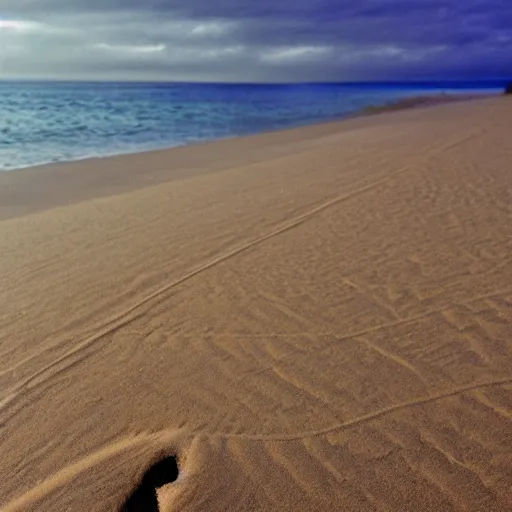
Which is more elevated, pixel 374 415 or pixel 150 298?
pixel 374 415

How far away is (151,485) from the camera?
3287 millimetres

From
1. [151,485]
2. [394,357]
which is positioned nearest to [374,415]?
[394,357]

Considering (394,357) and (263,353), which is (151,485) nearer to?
(263,353)

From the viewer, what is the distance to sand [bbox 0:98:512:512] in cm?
325

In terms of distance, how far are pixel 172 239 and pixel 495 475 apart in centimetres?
480

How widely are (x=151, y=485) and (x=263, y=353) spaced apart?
1.46 meters

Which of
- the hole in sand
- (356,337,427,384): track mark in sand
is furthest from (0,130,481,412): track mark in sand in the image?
(356,337,427,384): track mark in sand

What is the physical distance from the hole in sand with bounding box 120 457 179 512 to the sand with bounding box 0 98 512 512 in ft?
0.07

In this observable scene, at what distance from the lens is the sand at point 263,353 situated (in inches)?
128

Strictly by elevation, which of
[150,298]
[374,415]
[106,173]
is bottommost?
[106,173]

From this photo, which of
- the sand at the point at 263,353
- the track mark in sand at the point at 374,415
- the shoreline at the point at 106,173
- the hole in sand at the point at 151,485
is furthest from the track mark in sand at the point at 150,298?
the shoreline at the point at 106,173

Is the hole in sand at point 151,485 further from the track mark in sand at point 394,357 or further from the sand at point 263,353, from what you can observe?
the track mark in sand at point 394,357

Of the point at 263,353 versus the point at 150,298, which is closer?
the point at 263,353

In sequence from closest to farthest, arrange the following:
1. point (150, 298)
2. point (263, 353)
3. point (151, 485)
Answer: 1. point (151, 485)
2. point (263, 353)
3. point (150, 298)
